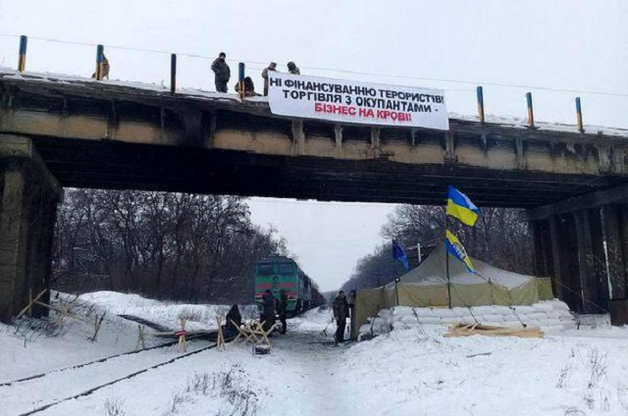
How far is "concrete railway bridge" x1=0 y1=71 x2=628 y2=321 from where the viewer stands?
55.3 ft

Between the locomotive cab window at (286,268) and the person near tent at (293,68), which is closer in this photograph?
the person near tent at (293,68)

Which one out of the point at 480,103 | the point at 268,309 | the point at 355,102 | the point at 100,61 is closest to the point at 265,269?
the point at 268,309

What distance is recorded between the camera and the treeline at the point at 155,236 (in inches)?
2042

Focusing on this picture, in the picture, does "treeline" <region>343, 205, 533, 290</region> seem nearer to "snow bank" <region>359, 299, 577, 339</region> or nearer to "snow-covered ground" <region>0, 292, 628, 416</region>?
"snow bank" <region>359, 299, 577, 339</region>

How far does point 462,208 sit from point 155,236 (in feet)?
131

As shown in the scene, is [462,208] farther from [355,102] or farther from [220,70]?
[220,70]

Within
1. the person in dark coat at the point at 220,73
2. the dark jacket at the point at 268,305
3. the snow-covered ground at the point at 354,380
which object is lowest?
the snow-covered ground at the point at 354,380

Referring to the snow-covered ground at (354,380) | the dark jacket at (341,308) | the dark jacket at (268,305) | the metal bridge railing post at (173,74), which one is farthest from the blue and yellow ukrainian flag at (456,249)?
the metal bridge railing post at (173,74)

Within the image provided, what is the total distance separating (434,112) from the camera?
65.3 feet

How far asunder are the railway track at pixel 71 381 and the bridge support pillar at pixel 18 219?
425 cm

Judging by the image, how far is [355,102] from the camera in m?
19.1

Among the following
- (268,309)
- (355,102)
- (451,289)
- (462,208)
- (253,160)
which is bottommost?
(268,309)

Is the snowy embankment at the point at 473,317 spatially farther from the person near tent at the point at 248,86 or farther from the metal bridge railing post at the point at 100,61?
the metal bridge railing post at the point at 100,61

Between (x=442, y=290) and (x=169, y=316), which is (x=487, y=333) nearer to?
(x=442, y=290)
